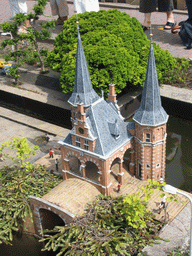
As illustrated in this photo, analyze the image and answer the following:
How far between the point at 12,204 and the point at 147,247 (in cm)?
1302

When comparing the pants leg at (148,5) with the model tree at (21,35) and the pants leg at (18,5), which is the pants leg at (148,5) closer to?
the model tree at (21,35)

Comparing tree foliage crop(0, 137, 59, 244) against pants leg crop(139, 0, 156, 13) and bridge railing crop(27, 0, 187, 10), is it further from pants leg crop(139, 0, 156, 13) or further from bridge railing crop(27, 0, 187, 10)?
bridge railing crop(27, 0, 187, 10)

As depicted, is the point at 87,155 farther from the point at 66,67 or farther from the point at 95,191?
the point at 66,67

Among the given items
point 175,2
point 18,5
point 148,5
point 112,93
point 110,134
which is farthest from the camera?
point 175,2

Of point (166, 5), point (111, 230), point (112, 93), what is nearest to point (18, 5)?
point (166, 5)

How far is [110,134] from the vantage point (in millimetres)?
36125

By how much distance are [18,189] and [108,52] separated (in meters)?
22.4

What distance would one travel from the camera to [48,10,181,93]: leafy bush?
168 feet

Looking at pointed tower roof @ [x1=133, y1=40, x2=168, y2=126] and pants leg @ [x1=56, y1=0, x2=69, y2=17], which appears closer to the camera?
pointed tower roof @ [x1=133, y1=40, x2=168, y2=126]

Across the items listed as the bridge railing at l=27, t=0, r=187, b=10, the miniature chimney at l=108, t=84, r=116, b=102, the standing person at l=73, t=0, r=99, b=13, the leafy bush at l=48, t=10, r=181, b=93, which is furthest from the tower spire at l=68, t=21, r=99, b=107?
the bridge railing at l=27, t=0, r=187, b=10

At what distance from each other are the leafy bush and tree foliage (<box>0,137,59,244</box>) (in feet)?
49.3

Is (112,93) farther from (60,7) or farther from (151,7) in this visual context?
(60,7)

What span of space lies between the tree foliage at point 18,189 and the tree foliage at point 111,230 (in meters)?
4.64

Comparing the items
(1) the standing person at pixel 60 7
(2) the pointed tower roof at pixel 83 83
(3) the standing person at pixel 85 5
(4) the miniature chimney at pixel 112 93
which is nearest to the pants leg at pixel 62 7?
(1) the standing person at pixel 60 7
